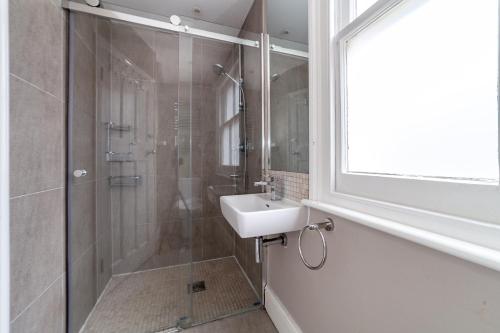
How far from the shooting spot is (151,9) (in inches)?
70.1

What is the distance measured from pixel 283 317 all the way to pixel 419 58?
1.44m

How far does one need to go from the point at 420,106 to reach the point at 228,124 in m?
1.52

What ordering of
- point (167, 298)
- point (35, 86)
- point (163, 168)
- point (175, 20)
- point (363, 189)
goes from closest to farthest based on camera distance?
point (363, 189) → point (35, 86) → point (167, 298) → point (175, 20) → point (163, 168)

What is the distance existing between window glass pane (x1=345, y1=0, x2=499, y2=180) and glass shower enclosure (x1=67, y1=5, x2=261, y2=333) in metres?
1.04

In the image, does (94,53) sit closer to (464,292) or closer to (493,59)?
(493,59)

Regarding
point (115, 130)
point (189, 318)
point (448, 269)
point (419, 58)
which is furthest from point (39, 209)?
point (419, 58)

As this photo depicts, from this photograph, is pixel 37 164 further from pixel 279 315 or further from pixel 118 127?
pixel 279 315

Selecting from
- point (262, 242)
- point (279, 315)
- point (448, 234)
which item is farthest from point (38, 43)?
point (279, 315)

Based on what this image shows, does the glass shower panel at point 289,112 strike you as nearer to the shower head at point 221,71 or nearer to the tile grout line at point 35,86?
the shower head at point 221,71

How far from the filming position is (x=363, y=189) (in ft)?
2.49

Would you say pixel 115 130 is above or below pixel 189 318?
above

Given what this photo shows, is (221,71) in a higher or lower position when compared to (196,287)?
higher

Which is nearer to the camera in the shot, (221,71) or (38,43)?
(38,43)

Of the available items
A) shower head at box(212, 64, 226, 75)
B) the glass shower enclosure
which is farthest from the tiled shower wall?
shower head at box(212, 64, 226, 75)
